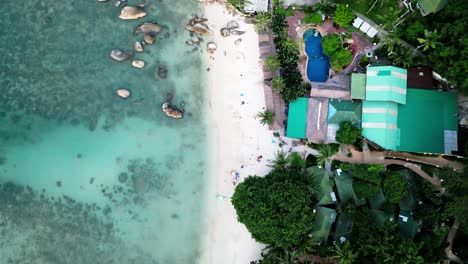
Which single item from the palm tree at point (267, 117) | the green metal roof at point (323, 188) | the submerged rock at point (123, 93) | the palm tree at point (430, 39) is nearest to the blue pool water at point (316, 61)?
the palm tree at point (267, 117)

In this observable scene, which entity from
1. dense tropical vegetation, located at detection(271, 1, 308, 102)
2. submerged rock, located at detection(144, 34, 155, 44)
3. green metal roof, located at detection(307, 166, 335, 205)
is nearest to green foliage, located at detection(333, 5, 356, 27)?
dense tropical vegetation, located at detection(271, 1, 308, 102)

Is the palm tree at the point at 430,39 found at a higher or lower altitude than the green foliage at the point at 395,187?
higher

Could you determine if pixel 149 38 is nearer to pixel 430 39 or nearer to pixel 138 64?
pixel 138 64

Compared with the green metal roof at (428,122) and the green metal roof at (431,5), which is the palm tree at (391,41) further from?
the green metal roof at (428,122)

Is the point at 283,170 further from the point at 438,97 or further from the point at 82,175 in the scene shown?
the point at 82,175

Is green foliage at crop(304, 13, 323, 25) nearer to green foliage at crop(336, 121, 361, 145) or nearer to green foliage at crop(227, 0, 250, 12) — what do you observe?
green foliage at crop(227, 0, 250, 12)
